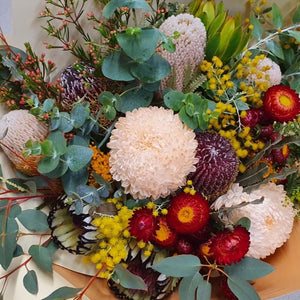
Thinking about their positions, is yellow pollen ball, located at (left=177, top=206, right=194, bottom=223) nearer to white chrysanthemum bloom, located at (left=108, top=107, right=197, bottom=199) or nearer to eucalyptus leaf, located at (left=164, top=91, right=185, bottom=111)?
white chrysanthemum bloom, located at (left=108, top=107, right=197, bottom=199)

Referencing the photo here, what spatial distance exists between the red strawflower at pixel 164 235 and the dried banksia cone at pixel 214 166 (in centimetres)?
9

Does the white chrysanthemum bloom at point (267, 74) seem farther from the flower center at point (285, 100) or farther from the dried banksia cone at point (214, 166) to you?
the dried banksia cone at point (214, 166)

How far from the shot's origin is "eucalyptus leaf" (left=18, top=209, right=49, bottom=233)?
0.78 meters

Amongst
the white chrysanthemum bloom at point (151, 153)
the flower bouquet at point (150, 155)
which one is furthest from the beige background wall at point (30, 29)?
the white chrysanthemum bloom at point (151, 153)

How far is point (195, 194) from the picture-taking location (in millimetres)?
758

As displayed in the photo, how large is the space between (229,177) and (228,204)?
54 mm

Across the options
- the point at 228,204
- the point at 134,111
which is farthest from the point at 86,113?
the point at 228,204

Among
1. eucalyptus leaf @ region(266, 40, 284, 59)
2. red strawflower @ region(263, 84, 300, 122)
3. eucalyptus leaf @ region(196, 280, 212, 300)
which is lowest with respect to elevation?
eucalyptus leaf @ region(196, 280, 212, 300)

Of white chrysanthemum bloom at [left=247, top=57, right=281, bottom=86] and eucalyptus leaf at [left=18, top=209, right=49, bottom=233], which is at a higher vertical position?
white chrysanthemum bloom at [left=247, top=57, right=281, bottom=86]

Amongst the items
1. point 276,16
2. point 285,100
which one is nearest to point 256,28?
point 276,16

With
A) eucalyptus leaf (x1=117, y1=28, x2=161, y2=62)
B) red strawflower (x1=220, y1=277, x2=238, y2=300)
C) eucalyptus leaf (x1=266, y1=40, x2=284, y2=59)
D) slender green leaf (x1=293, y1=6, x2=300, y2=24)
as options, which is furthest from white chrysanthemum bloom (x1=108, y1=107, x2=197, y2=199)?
slender green leaf (x1=293, y1=6, x2=300, y2=24)

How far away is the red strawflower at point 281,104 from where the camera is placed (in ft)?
2.69

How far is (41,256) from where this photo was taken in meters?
0.77

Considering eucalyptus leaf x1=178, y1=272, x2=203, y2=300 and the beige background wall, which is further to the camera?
the beige background wall
